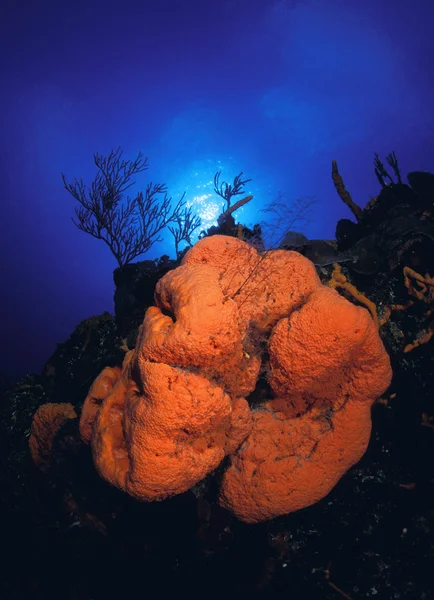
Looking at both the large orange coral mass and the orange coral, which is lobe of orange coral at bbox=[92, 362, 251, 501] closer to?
the large orange coral mass

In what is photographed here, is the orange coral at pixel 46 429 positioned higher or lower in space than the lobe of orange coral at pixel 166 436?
higher

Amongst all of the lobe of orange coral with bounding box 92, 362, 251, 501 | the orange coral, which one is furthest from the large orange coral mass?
the orange coral

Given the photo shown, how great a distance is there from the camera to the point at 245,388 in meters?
1.98

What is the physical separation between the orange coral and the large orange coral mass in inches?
45.2

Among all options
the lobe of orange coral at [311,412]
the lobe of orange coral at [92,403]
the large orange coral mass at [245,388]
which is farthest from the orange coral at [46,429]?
the lobe of orange coral at [311,412]

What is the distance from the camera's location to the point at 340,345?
191 cm

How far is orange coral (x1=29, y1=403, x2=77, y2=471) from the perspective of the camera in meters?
3.29

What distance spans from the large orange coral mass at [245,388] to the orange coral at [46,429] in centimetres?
115

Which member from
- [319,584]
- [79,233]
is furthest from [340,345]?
[79,233]

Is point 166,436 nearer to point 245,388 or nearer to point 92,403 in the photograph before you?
point 245,388

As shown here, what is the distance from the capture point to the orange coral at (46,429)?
10.8ft

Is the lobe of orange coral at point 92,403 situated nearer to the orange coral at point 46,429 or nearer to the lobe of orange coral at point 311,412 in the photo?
the orange coral at point 46,429

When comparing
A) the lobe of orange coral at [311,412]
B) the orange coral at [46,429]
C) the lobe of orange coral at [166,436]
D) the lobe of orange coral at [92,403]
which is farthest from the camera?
the orange coral at [46,429]

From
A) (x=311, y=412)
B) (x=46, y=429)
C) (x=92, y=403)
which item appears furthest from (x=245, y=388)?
(x=46, y=429)
